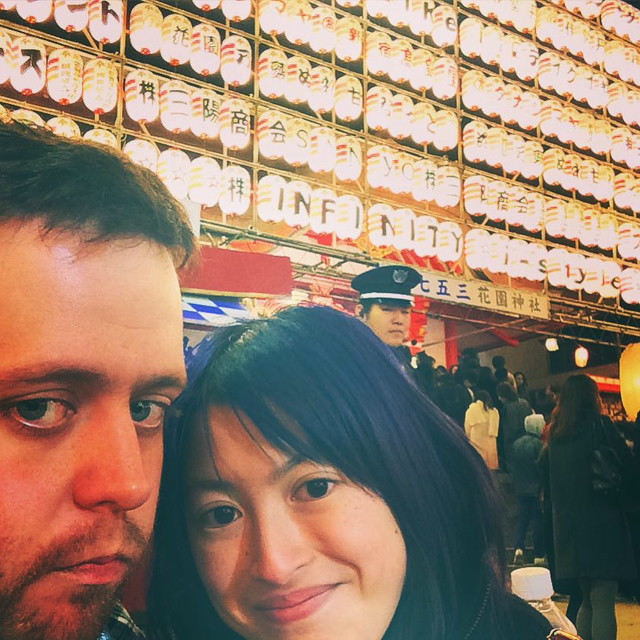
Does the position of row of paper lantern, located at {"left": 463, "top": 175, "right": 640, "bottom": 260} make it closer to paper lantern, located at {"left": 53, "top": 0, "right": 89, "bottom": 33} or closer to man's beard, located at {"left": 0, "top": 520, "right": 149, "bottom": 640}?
paper lantern, located at {"left": 53, "top": 0, "right": 89, "bottom": 33}

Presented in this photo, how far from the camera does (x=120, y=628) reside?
1.37 meters

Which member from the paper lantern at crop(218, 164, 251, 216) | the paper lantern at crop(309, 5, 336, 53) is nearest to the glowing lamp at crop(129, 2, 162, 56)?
the paper lantern at crop(218, 164, 251, 216)

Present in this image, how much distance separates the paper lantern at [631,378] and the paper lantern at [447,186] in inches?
153

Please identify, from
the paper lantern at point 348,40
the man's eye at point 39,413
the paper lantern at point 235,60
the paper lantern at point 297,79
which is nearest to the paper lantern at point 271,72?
the paper lantern at point 297,79

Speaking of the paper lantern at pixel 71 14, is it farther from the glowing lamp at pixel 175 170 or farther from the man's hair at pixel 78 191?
the man's hair at pixel 78 191

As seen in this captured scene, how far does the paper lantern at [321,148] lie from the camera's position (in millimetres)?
8500

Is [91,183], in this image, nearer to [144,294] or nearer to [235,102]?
[144,294]

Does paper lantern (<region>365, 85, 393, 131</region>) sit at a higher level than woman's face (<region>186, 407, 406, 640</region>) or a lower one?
higher

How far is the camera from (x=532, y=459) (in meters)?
6.59

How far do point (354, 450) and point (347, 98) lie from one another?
8.42 metres

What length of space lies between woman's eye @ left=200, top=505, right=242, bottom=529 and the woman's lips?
0.53 ft

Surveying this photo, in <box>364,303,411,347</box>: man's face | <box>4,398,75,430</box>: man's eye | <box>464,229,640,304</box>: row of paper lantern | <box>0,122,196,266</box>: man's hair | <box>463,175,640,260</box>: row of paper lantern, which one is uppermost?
<box>463,175,640,260</box>: row of paper lantern

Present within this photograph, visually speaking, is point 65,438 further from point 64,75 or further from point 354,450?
point 64,75

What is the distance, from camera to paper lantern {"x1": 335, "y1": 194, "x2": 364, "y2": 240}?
8688 mm
